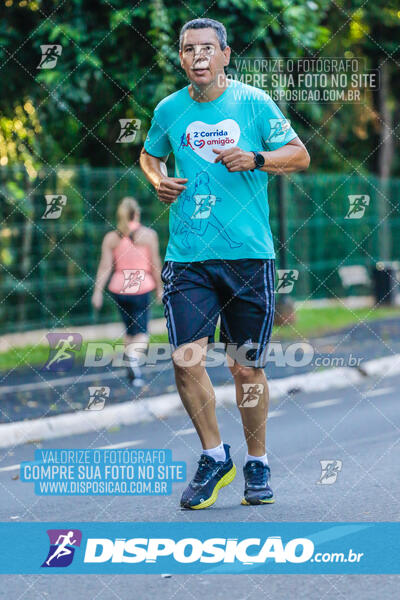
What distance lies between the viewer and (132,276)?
1058 centimetres

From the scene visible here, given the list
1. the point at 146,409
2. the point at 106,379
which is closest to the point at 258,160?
the point at 146,409

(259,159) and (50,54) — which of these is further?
(50,54)

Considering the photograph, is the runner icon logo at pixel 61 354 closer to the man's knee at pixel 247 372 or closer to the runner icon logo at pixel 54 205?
the runner icon logo at pixel 54 205

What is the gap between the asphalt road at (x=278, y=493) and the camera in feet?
13.7

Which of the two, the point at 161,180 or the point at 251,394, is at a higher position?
the point at 161,180

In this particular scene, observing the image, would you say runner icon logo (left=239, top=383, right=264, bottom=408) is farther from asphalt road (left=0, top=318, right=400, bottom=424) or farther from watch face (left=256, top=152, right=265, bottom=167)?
asphalt road (left=0, top=318, right=400, bottom=424)

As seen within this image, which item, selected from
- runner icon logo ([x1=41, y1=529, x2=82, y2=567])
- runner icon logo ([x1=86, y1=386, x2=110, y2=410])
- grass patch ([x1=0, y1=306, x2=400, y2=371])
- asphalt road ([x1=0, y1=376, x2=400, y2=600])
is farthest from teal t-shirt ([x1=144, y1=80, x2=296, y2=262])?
grass patch ([x1=0, y1=306, x2=400, y2=371])

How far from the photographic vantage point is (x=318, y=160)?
23.9m

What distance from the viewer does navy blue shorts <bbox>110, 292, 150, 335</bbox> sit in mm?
10469

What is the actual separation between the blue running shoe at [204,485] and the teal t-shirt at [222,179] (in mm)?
967

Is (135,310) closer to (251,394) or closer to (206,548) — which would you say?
(251,394)

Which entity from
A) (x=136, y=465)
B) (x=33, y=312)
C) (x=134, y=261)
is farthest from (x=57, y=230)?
(x=136, y=465)

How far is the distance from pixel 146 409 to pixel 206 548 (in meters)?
4.58
